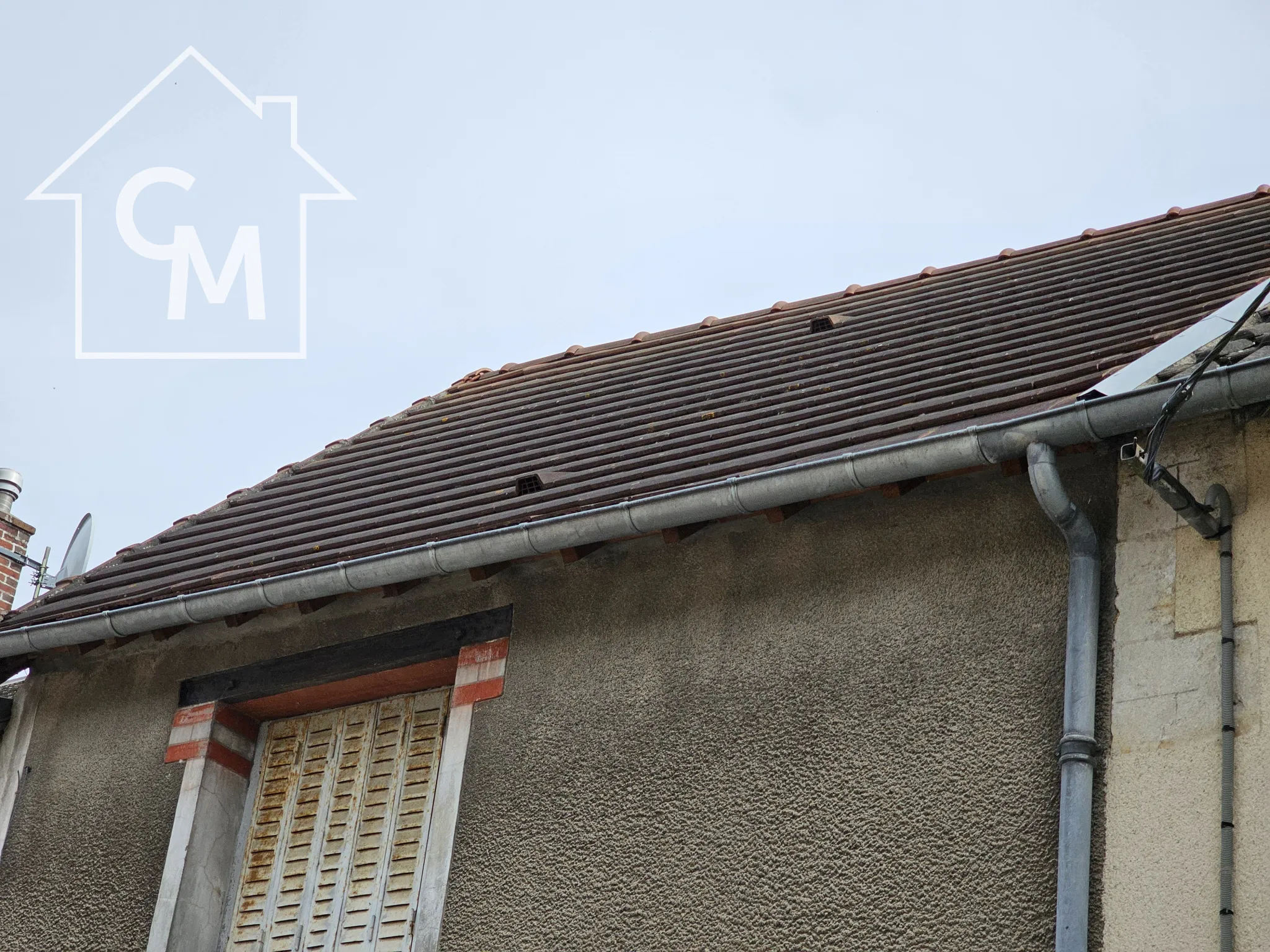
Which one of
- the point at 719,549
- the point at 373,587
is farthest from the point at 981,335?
the point at 373,587

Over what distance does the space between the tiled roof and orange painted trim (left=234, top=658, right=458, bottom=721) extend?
56 centimetres

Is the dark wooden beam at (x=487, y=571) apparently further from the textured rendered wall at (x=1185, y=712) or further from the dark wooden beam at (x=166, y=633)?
the textured rendered wall at (x=1185, y=712)

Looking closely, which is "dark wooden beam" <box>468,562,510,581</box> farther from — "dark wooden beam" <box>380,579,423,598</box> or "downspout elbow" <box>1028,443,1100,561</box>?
"downspout elbow" <box>1028,443,1100,561</box>

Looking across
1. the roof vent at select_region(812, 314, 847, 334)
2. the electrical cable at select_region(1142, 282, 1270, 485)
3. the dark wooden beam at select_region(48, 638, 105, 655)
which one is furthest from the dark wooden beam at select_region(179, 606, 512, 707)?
the roof vent at select_region(812, 314, 847, 334)

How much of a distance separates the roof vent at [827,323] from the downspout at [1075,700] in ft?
11.5

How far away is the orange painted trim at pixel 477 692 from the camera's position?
6641 mm

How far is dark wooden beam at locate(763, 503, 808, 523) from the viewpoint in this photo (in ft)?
20.7

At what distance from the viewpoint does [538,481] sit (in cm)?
751

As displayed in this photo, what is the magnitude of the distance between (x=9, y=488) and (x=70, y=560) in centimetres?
89

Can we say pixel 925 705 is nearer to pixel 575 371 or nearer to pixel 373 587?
pixel 373 587

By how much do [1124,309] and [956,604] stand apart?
2.13m

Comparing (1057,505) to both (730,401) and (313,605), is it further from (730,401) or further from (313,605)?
(313,605)

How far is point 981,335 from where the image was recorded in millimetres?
7602

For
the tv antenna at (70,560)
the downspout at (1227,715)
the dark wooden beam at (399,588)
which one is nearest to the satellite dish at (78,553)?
the tv antenna at (70,560)
